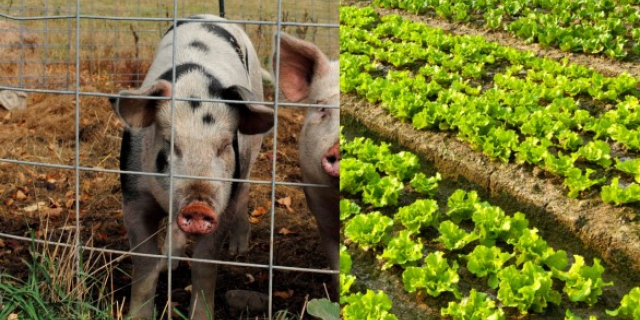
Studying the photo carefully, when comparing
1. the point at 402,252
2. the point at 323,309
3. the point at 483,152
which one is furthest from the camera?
the point at 483,152

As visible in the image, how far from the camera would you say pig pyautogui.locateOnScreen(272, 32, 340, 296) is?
350 cm

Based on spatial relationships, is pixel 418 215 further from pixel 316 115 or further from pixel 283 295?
pixel 283 295

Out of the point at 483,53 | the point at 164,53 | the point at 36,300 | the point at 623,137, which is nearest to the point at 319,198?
the point at 164,53

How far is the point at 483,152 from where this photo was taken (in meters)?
4.23

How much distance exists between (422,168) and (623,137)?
3.63 ft

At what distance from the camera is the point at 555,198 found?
3602 millimetres

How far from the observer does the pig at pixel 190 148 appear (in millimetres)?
2971

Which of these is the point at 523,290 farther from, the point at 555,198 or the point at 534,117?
the point at 534,117

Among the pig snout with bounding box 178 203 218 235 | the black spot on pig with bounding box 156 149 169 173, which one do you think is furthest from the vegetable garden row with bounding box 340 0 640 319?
the black spot on pig with bounding box 156 149 169 173

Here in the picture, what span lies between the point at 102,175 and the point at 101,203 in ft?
1.71

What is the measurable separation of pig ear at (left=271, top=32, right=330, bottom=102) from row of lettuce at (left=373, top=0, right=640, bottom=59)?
2211 mm

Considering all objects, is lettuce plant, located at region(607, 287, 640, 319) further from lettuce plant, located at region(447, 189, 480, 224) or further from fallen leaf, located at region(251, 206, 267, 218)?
fallen leaf, located at region(251, 206, 267, 218)

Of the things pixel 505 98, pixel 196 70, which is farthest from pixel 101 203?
pixel 505 98

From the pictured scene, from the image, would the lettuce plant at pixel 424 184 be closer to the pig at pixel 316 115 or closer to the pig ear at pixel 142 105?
the pig at pixel 316 115
